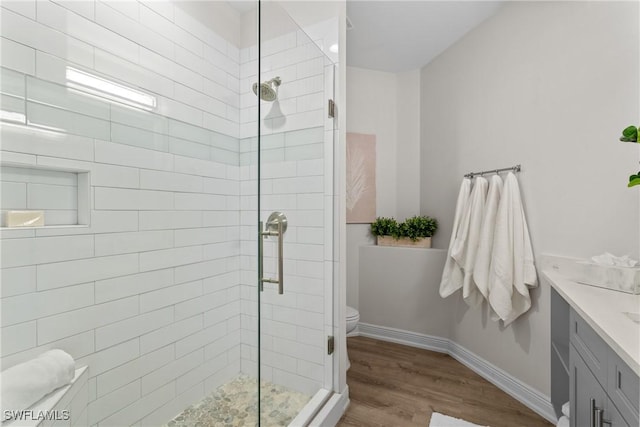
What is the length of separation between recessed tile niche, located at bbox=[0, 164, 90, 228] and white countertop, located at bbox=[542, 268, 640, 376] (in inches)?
68.7

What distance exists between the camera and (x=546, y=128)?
5.99ft

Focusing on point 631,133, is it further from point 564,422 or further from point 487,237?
point 564,422

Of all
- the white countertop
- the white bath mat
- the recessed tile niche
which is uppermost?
the recessed tile niche

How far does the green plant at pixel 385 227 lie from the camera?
286 cm

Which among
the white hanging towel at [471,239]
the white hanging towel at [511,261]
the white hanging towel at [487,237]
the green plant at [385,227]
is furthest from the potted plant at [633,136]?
the green plant at [385,227]

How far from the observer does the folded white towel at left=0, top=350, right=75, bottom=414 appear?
92cm

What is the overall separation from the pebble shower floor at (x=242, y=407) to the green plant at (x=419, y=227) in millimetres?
1638

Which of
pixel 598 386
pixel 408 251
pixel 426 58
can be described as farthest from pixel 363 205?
pixel 598 386

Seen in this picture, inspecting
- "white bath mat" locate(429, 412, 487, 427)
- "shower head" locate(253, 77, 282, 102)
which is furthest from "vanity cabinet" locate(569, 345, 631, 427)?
"shower head" locate(253, 77, 282, 102)

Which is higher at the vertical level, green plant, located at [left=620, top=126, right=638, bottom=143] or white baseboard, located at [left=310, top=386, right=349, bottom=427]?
green plant, located at [left=620, top=126, right=638, bottom=143]

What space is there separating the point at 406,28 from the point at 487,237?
1.63m

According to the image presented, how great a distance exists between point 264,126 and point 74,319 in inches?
41.4

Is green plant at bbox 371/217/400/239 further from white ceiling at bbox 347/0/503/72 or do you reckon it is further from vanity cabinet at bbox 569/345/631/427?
vanity cabinet at bbox 569/345/631/427

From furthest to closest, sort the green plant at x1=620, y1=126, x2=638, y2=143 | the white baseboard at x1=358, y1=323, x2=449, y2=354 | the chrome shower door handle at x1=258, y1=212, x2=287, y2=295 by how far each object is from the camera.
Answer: the white baseboard at x1=358, y1=323, x2=449, y2=354 < the chrome shower door handle at x1=258, y1=212, x2=287, y2=295 < the green plant at x1=620, y1=126, x2=638, y2=143
